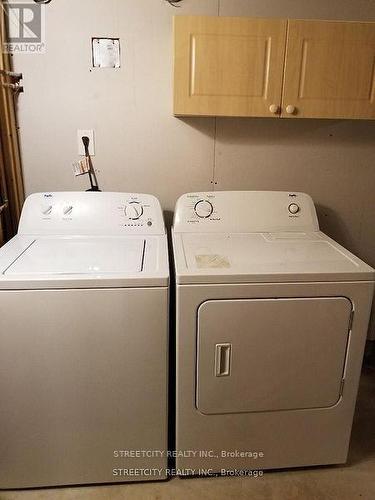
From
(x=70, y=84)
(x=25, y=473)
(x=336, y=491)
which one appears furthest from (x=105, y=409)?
(x=70, y=84)

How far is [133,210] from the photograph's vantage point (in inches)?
69.4

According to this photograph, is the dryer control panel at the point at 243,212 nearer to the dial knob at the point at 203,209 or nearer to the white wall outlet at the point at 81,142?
the dial knob at the point at 203,209

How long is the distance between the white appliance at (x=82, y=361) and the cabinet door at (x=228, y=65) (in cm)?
72

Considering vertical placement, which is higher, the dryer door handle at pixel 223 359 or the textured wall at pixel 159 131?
the textured wall at pixel 159 131

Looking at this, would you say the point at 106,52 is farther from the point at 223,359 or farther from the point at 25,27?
the point at 223,359

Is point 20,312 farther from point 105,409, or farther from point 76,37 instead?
point 76,37

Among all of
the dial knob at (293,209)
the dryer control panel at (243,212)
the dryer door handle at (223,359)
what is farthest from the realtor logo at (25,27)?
the dryer door handle at (223,359)

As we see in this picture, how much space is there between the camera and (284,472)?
160cm

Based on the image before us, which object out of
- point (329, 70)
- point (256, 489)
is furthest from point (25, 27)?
point (256, 489)

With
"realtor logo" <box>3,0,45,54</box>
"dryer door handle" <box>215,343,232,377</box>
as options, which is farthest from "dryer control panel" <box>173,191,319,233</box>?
"realtor logo" <box>3,0,45,54</box>

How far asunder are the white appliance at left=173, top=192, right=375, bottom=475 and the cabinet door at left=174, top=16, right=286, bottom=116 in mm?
630

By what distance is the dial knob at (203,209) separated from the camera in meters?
1.80

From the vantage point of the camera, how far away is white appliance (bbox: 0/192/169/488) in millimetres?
1261

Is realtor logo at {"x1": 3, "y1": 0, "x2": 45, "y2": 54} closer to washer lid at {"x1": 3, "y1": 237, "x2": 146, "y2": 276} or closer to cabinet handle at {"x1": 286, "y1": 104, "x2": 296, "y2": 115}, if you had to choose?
washer lid at {"x1": 3, "y1": 237, "x2": 146, "y2": 276}
